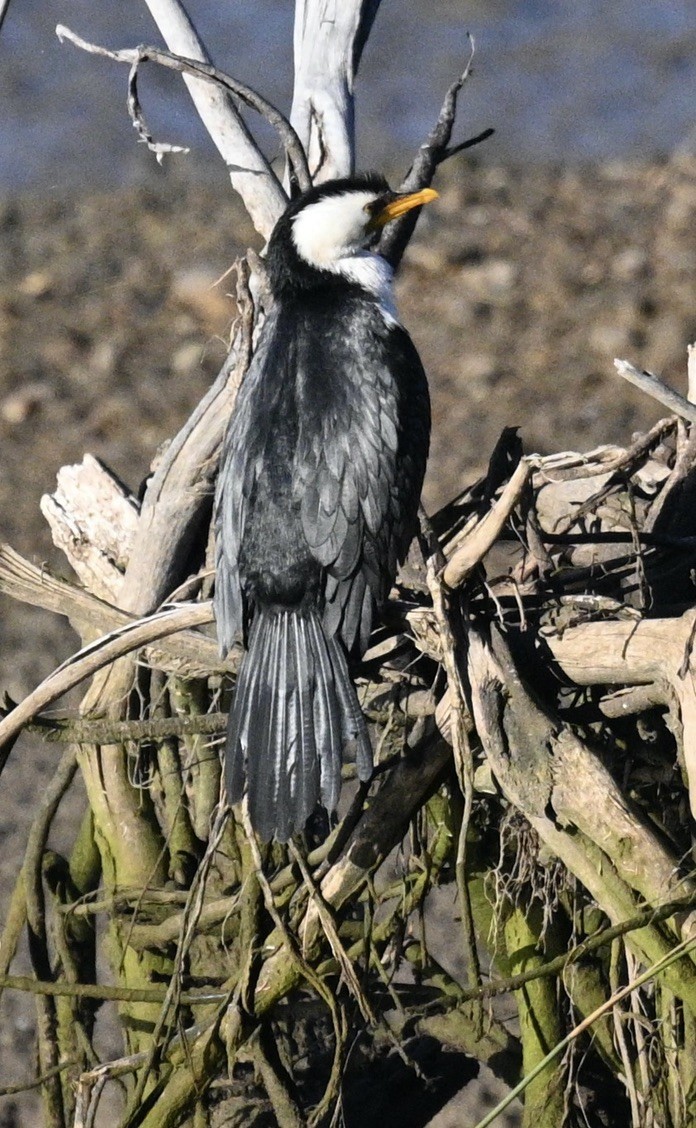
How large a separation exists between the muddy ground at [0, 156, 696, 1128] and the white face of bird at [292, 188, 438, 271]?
2.65 m

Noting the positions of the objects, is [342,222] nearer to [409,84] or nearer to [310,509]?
[310,509]

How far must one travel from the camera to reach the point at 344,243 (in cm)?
352

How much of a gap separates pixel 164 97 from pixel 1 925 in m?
5.44

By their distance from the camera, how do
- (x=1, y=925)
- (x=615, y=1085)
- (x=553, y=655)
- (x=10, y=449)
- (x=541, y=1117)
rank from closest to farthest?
(x=553, y=655) < (x=541, y=1117) < (x=615, y=1085) < (x=1, y=925) < (x=10, y=449)

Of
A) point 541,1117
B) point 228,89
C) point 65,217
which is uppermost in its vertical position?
point 65,217

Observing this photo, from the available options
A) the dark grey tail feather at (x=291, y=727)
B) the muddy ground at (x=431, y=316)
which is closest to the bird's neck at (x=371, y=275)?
the dark grey tail feather at (x=291, y=727)

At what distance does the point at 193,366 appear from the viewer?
751cm

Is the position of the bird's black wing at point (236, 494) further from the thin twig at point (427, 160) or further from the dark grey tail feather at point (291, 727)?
the thin twig at point (427, 160)

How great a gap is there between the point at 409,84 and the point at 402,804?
27.0 feet

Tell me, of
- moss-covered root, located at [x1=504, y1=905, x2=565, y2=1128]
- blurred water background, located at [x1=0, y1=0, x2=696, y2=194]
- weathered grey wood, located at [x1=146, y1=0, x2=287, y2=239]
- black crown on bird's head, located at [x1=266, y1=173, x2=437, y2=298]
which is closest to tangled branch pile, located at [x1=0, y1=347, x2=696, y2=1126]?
moss-covered root, located at [x1=504, y1=905, x2=565, y2=1128]

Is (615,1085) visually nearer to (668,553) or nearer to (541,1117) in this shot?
(541,1117)

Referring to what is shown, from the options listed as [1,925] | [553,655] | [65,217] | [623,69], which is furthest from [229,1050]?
[623,69]

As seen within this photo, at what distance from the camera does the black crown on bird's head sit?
3.41m

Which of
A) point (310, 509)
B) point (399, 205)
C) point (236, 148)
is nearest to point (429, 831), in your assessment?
point (310, 509)
